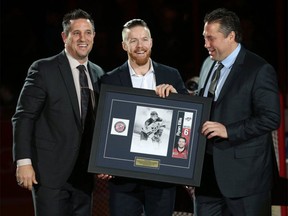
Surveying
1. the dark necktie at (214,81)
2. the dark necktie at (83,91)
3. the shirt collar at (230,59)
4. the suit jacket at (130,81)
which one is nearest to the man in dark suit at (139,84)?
the suit jacket at (130,81)

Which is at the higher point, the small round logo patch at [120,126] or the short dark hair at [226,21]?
the short dark hair at [226,21]

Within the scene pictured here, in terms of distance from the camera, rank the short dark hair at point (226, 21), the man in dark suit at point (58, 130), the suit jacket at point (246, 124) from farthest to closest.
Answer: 1. the man in dark suit at point (58, 130)
2. the short dark hair at point (226, 21)
3. the suit jacket at point (246, 124)

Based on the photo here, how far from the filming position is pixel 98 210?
18.4 ft

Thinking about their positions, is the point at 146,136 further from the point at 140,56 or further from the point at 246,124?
the point at 246,124

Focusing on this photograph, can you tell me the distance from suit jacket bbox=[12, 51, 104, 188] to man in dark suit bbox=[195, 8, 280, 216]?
2.63ft

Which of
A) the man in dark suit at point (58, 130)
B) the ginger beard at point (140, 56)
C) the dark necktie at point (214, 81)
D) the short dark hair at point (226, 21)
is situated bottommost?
the man in dark suit at point (58, 130)

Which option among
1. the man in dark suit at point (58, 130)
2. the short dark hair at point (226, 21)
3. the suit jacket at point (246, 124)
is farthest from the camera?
the man in dark suit at point (58, 130)

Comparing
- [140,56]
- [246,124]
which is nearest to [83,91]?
[140,56]

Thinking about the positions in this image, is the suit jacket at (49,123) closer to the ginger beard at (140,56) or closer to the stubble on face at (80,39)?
the stubble on face at (80,39)

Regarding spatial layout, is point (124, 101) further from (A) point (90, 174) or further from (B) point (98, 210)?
(B) point (98, 210)

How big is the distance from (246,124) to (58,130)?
110 centimetres

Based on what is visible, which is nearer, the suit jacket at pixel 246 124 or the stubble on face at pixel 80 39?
the suit jacket at pixel 246 124

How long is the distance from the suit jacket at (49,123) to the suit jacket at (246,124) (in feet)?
2.76

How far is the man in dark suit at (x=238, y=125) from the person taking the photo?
4.20 metres
